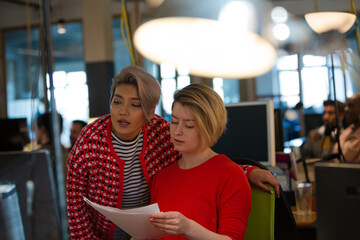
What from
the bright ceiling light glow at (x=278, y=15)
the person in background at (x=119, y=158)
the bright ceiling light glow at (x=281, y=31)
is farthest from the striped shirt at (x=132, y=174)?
the bright ceiling light glow at (x=281, y=31)

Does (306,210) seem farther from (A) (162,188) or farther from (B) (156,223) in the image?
(B) (156,223)

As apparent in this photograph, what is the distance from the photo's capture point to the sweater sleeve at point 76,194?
1.56 metres

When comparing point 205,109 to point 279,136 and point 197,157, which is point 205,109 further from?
point 279,136

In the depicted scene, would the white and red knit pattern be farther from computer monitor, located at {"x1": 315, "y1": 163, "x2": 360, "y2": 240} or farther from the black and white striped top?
computer monitor, located at {"x1": 315, "y1": 163, "x2": 360, "y2": 240}

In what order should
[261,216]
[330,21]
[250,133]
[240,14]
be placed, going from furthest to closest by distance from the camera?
[240,14]
[330,21]
[250,133]
[261,216]

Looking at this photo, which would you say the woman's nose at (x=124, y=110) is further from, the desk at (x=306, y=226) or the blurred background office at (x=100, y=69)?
the blurred background office at (x=100, y=69)

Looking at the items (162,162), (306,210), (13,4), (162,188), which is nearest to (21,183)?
(162,188)

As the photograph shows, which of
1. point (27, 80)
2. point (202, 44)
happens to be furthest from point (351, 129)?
point (27, 80)

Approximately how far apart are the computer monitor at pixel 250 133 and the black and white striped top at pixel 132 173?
2.25 ft

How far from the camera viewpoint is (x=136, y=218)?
1.17 m

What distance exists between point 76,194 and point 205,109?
61 centimetres

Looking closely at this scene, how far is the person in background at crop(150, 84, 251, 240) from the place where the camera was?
130 centimetres

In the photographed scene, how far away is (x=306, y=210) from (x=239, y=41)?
645cm

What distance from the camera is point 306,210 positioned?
6.64 ft
